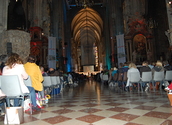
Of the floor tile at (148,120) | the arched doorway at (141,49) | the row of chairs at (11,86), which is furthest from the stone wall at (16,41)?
the arched doorway at (141,49)

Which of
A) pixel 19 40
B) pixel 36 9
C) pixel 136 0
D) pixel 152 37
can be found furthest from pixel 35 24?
pixel 152 37

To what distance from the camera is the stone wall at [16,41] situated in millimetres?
7648

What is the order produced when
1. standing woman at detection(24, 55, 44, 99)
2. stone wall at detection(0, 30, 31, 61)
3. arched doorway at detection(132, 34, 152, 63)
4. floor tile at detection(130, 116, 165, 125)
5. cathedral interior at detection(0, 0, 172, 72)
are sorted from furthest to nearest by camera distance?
arched doorway at detection(132, 34, 152, 63) → cathedral interior at detection(0, 0, 172, 72) → stone wall at detection(0, 30, 31, 61) → standing woman at detection(24, 55, 44, 99) → floor tile at detection(130, 116, 165, 125)

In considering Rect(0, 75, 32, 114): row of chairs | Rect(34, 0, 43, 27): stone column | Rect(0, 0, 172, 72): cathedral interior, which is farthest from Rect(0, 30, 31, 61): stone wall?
Rect(0, 75, 32, 114): row of chairs

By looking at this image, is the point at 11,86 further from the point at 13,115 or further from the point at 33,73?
the point at 33,73

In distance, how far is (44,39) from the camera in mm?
14875

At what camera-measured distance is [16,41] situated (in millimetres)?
8086

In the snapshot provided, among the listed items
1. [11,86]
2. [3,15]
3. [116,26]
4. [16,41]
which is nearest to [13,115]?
[11,86]

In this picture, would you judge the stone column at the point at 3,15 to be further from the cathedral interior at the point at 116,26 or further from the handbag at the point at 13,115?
the handbag at the point at 13,115

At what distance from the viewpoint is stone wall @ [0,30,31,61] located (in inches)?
301

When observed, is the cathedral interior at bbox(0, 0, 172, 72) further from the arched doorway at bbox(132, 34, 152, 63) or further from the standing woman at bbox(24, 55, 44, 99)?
the standing woman at bbox(24, 55, 44, 99)

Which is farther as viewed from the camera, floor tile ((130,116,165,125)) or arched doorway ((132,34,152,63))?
arched doorway ((132,34,152,63))

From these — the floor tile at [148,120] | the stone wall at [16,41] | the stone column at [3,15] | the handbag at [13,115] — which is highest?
the stone column at [3,15]

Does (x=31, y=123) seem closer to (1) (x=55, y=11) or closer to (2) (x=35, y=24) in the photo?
(2) (x=35, y=24)
